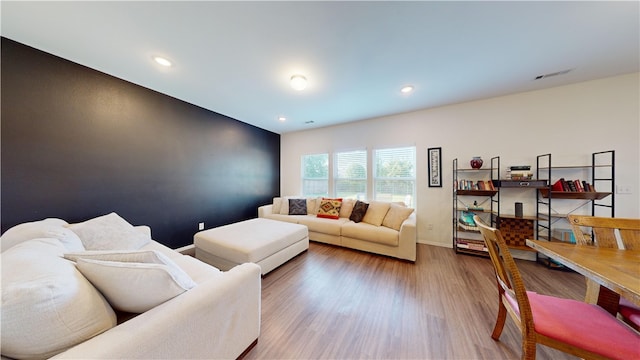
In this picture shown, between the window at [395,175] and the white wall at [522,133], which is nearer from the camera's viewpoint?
the white wall at [522,133]

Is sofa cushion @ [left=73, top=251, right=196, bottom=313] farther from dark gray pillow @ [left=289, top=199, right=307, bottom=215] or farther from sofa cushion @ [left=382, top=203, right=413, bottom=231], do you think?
dark gray pillow @ [left=289, top=199, right=307, bottom=215]

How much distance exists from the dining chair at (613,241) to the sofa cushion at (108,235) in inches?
143

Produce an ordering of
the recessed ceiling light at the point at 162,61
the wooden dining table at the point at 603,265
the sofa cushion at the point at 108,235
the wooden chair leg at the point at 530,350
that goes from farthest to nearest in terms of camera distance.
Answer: the recessed ceiling light at the point at 162,61 < the sofa cushion at the point at 108,235 < the wooden chair leg at the point at 530,350 < the wooden dining table at the point at 603,265

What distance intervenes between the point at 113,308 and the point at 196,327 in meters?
0.42

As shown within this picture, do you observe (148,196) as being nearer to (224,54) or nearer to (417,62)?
(224,54)

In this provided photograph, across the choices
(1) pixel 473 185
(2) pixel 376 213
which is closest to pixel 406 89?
(1) pixel 473 185

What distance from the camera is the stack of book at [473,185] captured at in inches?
111

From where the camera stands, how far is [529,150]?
2740mm

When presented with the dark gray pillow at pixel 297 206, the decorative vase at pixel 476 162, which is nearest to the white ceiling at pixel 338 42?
the decorative vase at pixel 476 162

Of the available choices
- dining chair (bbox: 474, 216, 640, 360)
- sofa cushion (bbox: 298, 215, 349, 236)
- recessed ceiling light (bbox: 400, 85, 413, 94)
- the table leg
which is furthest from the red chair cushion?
recessed ceiling light (bbox: 400, 85, 413, 94)

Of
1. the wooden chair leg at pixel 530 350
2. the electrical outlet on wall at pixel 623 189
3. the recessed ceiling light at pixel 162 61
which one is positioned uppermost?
the recessed ceiling light at pixel 162 61

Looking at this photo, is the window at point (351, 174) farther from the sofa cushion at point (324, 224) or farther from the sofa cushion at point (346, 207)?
the sofa cushion at point (324, 224)

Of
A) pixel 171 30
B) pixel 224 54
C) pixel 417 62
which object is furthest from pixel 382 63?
pixel 171 30

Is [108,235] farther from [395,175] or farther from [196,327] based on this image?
[395,175]
